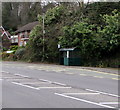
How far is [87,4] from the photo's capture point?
36.2 metres

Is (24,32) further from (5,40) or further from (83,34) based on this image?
(83,34)

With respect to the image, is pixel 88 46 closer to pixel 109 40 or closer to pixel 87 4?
pixel 109 40

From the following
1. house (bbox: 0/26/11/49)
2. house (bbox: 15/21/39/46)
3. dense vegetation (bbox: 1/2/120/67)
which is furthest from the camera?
house (bbox: 0/26/11/49)

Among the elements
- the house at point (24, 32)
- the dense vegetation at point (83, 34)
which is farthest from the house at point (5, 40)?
the dense vegetation at point (83, 34)

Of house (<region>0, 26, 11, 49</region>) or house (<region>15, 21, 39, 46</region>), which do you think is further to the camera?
house (<region>0, 26, 11, 49</region>)

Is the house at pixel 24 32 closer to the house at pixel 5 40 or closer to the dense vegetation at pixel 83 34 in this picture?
the house at pixel 5 40

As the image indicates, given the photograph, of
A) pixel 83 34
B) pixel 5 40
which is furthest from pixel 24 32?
pixel 83 34

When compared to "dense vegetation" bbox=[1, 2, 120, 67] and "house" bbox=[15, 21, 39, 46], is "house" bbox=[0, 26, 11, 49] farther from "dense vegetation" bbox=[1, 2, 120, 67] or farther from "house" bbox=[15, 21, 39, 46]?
"dense vegetation" bbox=[1, 2, 120, 67]

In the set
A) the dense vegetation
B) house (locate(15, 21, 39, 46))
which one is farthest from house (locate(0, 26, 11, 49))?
the dense vegetation

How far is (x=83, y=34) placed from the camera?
30031 millimetres

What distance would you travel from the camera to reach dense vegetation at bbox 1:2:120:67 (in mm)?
27656

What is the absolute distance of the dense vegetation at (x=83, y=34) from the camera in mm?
27656

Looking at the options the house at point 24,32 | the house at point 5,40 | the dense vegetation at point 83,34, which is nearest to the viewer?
the dense vegetation at point 83,34

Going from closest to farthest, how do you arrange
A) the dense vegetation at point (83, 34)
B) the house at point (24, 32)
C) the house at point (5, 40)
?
the dense vegetation at point (83, 34) < the house at point (24, 32) < the house at point (5, 40)
